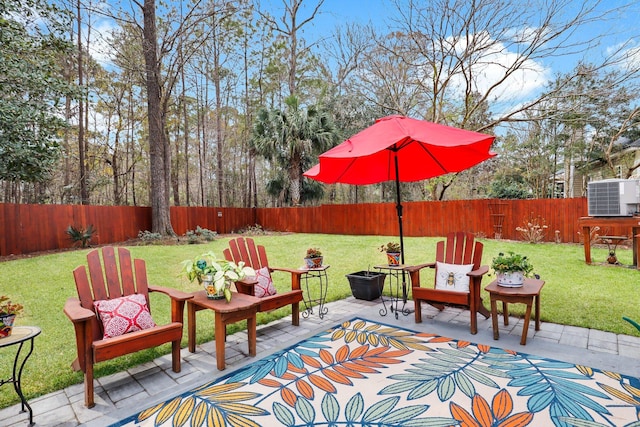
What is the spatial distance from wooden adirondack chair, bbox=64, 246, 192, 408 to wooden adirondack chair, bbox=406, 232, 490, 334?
2.22 metres

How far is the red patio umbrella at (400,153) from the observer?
3.00 m

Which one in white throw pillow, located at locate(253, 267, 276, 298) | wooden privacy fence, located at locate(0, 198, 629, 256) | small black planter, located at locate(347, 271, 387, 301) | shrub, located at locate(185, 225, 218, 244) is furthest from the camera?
shrub, located at locate(185, 225, 218, 244)

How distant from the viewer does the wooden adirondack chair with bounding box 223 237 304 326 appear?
3.19 m

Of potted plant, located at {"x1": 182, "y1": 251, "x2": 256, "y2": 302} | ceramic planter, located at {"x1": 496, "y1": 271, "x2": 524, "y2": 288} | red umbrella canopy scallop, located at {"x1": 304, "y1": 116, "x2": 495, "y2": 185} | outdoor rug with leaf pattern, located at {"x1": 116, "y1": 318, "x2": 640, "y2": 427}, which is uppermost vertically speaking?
red umbrella canopy scallop, located at {"x1": 304, "y1": 116, "x2": 495, "y2": 185}

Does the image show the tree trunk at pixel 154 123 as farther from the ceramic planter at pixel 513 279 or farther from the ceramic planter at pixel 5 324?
the ceramic planter at pixel 513 279

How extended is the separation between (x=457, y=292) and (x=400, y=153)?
179 centimetres

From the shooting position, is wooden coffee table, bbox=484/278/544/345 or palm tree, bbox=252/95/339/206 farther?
palm tree, bbox=252/95/339/206

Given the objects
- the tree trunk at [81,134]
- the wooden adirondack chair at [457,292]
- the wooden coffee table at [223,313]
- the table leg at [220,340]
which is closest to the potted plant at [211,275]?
the wooden coffee table at [223,313]

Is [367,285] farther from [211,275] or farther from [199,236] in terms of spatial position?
[199,236]

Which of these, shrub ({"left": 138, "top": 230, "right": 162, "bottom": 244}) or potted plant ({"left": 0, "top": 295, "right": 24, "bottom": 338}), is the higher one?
potted plant ({"left": 0, "top": 295, "right": 24, "bottom": 338})

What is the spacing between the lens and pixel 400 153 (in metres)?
4.20

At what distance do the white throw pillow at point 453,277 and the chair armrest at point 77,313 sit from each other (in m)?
3.13

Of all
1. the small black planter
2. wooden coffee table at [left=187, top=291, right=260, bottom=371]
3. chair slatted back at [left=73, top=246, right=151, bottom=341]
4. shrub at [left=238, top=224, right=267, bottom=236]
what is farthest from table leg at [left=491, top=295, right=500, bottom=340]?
shrub at [left=238, top=224, right=267, bottom=236]

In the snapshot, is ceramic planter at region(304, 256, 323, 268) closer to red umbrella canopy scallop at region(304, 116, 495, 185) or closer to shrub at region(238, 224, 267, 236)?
red umbrella canopy scallop at region(304, 116, 495, 185)
